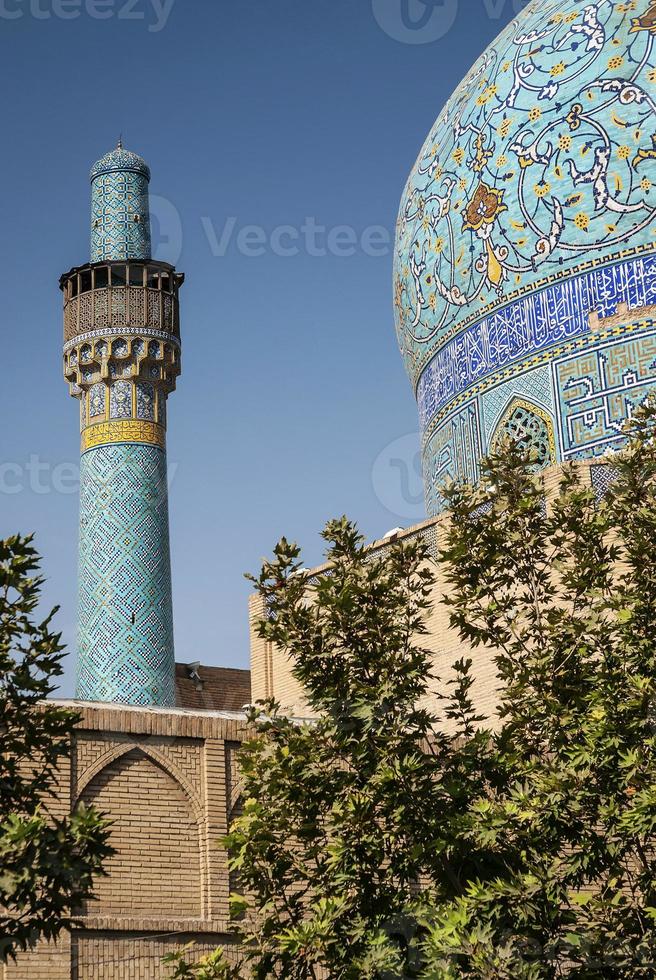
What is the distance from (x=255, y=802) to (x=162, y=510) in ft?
26.6

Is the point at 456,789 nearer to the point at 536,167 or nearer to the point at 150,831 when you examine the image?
the point at 150,831

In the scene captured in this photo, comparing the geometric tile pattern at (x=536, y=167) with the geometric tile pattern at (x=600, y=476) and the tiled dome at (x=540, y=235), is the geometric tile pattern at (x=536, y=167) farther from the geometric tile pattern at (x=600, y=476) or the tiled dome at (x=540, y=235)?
the geometric tile pattern at (x=600, y=476)

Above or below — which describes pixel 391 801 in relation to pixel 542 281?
below

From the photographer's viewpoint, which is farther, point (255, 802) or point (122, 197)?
point (122, 197)

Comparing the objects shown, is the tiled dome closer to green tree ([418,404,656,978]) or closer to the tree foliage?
green tree ([418,404,656,978])

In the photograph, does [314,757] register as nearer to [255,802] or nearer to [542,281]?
[255,802]

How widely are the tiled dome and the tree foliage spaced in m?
4.56

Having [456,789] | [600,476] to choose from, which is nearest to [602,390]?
[600,476]

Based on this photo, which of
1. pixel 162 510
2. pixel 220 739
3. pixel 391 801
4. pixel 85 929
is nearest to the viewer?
pixel 391 801

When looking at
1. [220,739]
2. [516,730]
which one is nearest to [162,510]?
[220,739]

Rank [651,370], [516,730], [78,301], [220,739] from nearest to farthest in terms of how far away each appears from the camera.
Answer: [516,730], [220,739], [651,370], [78,301]

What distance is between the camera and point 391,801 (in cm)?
652

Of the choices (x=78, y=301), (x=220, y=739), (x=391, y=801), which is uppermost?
(x=78, y=301)

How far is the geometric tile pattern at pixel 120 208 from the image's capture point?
606 inches
